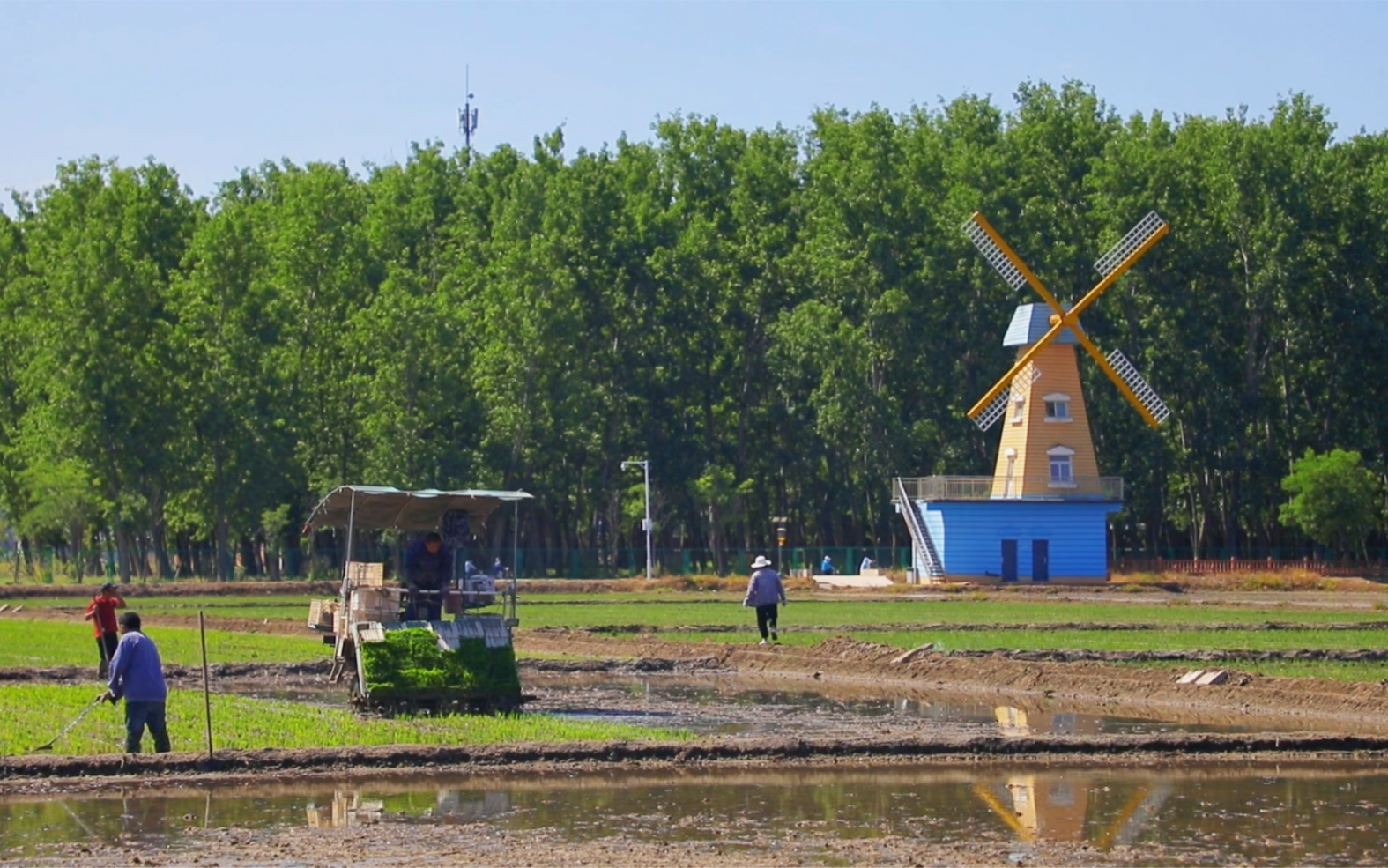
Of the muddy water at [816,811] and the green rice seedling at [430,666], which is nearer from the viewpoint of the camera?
the muddy water at [816,811]

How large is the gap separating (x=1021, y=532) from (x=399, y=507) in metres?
55.7

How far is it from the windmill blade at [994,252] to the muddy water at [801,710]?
55661 millimetres

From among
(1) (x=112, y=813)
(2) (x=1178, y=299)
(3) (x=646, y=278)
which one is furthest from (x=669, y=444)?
(1) (x=112, y=813)

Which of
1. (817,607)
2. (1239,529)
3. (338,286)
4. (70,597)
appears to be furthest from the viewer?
(1239,529)

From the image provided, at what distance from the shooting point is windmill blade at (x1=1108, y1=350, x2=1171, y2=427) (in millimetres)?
84688

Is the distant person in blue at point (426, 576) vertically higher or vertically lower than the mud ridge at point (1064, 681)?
higher

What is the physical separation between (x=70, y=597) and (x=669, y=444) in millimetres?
32156

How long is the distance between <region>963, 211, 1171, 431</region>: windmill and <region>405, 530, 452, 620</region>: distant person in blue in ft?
183

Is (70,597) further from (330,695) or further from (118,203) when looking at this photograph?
(330,695)

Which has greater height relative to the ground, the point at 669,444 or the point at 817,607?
the point at 669,444

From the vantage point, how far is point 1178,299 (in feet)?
298

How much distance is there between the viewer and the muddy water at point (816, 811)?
16281 mm

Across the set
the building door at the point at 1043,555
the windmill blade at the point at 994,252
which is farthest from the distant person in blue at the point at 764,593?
the windmill blade at the point at 994,252

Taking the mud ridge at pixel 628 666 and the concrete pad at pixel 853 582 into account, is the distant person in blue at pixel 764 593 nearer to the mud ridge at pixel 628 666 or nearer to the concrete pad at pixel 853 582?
the mud ridge at pixel 628 666
